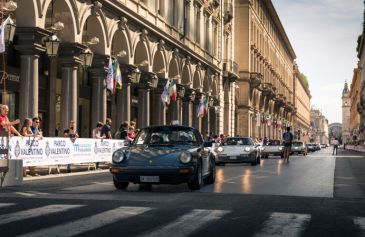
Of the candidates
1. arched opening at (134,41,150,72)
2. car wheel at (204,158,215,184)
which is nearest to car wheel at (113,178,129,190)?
car wheel at (204,158,215,184)

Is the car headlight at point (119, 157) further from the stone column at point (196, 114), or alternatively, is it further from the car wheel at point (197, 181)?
the stone column at point (196, 114)

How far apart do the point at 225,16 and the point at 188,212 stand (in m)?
46.6

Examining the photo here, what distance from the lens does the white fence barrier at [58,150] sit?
16.9m

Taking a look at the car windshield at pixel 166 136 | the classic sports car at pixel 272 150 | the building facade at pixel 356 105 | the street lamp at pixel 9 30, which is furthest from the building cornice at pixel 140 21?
the building facade at pixel 356 105

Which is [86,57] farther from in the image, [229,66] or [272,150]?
[229,66]

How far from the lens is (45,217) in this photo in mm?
8414

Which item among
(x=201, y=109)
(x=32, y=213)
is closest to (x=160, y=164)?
(x=32, y=213)

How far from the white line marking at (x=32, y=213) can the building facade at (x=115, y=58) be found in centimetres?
656

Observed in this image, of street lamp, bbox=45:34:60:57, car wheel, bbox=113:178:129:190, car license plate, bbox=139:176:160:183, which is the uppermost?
street lamp, bbox=45:34:60:57

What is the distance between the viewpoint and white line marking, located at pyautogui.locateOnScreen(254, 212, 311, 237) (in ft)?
24.3

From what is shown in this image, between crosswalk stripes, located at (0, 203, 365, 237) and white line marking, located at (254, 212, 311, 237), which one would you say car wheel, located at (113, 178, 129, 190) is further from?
white line marking, located at (254, 212, 311, 237)

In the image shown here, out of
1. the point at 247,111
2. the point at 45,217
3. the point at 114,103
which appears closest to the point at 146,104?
the point at 114,103

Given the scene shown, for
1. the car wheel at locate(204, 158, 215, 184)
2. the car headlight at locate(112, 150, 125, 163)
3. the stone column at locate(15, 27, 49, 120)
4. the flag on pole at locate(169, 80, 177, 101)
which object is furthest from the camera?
the flag on pole at locate(169, 80, 177, 101)

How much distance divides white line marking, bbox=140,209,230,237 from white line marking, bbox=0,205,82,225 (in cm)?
191
